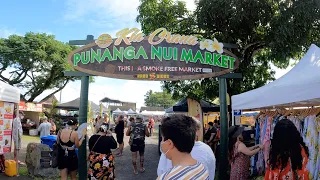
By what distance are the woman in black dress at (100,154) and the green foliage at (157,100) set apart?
326ft

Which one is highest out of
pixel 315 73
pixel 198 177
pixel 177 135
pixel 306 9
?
pixel 306 9

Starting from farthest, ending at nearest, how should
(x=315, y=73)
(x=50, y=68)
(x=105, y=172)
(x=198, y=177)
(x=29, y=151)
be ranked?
(x=50, y=68), (x=29, y=151), (x=105, y=172), (x=315, y=73), (x=198, y=177)

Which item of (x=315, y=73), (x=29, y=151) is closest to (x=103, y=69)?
(x=29, y=151)

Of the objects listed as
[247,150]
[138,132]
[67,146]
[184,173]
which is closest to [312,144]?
[247,150]

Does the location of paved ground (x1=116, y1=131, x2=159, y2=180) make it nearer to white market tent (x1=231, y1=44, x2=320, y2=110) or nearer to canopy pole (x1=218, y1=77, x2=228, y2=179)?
canopy pole (x1=218, y1=77, x2=228, y2=179)

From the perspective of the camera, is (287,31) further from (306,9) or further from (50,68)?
(50,68)

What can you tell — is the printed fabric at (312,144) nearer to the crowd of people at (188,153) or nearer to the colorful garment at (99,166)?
the crowd of people at (188,153)

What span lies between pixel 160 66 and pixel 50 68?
23.5 m

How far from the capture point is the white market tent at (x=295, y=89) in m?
3.79

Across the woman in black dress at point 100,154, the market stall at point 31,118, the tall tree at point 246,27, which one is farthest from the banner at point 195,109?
the market stall at point 31,118

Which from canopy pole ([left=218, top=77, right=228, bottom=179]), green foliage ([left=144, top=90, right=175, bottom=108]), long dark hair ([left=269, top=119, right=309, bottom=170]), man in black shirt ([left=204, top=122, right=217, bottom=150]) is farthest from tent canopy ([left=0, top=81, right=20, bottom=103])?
green foliage ([left=144, top=90, right=175, bottom=108])

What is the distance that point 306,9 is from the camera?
916 cm

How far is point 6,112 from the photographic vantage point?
7.95 metres

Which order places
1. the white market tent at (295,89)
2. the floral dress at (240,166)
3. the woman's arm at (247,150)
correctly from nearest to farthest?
1. the white market tent at (295,89)
2. the woman's arm at (247,150)
3. the floral dress at (240,166)
